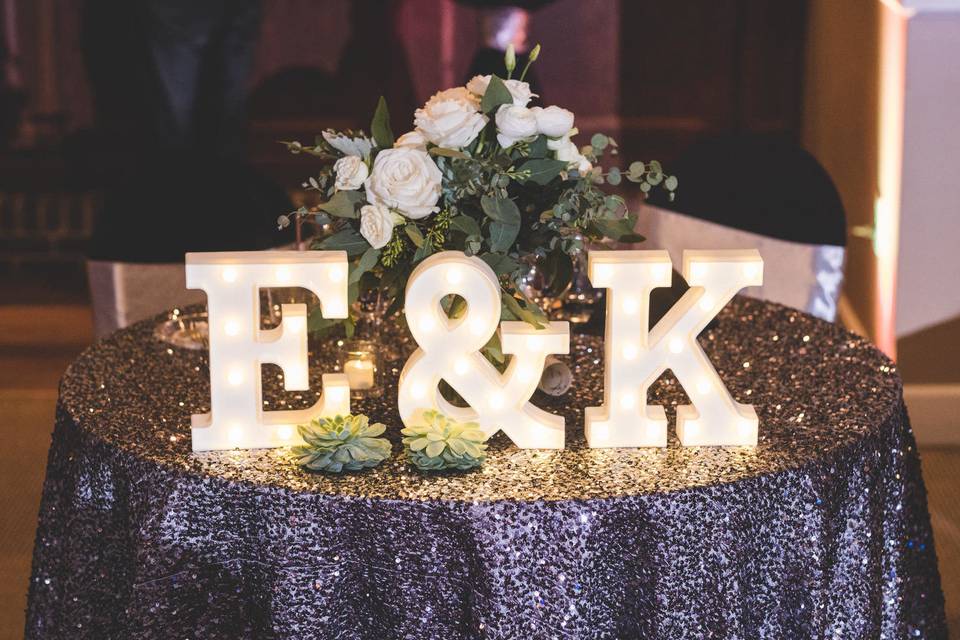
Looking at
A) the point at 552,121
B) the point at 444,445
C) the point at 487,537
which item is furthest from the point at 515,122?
the point at 487,537

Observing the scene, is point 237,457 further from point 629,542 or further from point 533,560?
point 629,542

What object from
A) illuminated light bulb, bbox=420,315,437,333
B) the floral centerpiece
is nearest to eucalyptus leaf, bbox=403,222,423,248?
the floral centerpiece

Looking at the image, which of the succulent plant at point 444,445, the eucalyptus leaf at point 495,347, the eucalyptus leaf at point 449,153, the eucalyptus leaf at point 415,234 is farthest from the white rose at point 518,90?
the succulent plant at point 444,445

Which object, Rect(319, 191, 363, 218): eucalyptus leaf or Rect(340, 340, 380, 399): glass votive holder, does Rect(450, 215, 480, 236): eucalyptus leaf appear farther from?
Rect(340, 340, 380, 399): glass votive holder

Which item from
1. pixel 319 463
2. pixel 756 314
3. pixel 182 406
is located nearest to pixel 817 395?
pixel 756 314

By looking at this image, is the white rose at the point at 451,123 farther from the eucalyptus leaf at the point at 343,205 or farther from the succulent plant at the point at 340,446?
the succulent plant at the point at 340,446

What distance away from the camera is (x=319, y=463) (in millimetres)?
1474

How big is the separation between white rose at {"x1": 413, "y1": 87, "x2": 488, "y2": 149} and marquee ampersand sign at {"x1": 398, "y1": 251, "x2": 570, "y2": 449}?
148 millimetres

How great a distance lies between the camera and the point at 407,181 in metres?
1.50

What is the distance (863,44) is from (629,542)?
309 cm

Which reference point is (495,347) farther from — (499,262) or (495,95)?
(495,95)

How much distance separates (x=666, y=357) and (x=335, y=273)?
438 mm

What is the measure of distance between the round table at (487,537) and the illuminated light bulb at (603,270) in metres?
0.23

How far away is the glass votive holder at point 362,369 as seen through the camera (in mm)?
1809
